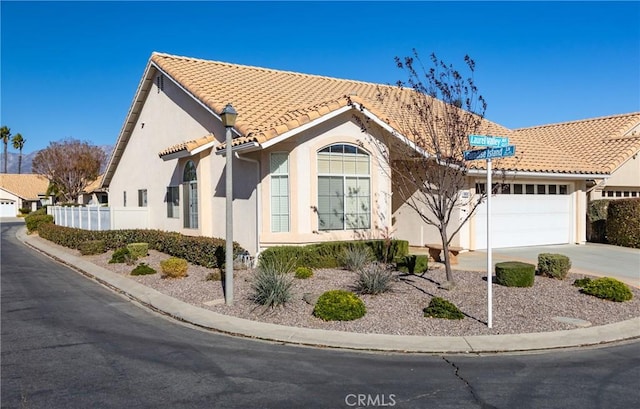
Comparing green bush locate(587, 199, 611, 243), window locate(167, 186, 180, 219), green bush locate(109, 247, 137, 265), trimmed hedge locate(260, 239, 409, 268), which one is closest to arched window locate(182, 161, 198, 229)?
window locate(167, 186, 180, 219)

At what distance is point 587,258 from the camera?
15344mm

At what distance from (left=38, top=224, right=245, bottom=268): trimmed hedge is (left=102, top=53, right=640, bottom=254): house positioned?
2.85 feet

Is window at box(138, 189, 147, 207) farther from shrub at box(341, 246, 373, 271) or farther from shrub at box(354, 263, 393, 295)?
shrub at box(354, 263, 393, 295)

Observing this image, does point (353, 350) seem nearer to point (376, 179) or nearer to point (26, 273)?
point (376, 179)

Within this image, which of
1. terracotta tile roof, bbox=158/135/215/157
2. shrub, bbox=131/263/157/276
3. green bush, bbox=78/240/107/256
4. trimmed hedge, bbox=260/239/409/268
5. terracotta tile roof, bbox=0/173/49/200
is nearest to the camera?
trimmed hedge, bbox=260/239/409/268

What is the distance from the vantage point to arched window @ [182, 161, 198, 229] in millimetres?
17500

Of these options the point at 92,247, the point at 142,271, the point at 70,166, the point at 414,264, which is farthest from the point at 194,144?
the point at 70,166

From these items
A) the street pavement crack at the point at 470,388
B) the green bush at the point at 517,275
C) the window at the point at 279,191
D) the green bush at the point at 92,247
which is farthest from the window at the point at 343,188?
the green bush at the point at 92,247

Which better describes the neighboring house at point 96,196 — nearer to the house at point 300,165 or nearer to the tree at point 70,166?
the tree at point 70,166

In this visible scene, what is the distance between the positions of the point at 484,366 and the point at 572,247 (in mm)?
13272

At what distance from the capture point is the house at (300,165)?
13.7 m

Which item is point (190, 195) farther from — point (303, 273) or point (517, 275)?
point (517, 275)

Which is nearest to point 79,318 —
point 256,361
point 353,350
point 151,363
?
point 151,363
